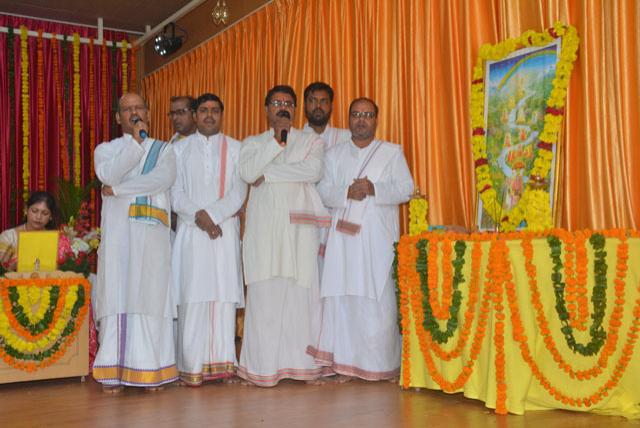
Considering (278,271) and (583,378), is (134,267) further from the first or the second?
(583,378)

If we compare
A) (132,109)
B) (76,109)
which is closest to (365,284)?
(132,109)

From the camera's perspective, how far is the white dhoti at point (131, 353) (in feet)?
13.5

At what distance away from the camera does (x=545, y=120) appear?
3883 mm

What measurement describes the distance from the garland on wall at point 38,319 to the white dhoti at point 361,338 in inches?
61.4

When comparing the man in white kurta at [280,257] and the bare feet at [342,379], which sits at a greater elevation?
the man in white kurta at [280,257]

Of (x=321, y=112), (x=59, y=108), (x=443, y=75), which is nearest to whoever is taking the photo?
(x=443, y=75)

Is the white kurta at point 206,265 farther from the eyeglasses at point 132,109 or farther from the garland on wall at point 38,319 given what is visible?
the garland on wall at point 38,319

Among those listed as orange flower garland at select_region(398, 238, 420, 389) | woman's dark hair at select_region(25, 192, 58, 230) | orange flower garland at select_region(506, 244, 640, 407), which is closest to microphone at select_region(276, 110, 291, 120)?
orange flower garland at select_region(398, 238, 420, 389)

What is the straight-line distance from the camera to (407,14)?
5012 millimetres

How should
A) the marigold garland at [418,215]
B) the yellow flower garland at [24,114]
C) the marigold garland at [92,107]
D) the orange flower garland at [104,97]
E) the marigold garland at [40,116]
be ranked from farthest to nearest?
the orange flower garland at [104,97], the marigold garland at [92,107], the marigold garland at [40,116], the yellow flower garland at [24,114], the marigold garland at [418,215]

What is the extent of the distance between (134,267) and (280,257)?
86 centimetres

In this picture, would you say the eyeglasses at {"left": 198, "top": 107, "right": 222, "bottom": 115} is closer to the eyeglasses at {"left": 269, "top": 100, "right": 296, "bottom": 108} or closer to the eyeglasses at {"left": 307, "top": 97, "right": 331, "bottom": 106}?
the eyeglasses at {"left": 269, "top": 100, "right": 296, "bottom": 108}

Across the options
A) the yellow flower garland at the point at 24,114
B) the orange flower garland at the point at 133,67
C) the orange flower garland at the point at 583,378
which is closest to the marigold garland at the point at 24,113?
the yellow flower garland at the point at 24,114

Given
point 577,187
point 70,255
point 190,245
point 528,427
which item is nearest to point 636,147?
point 577,187
